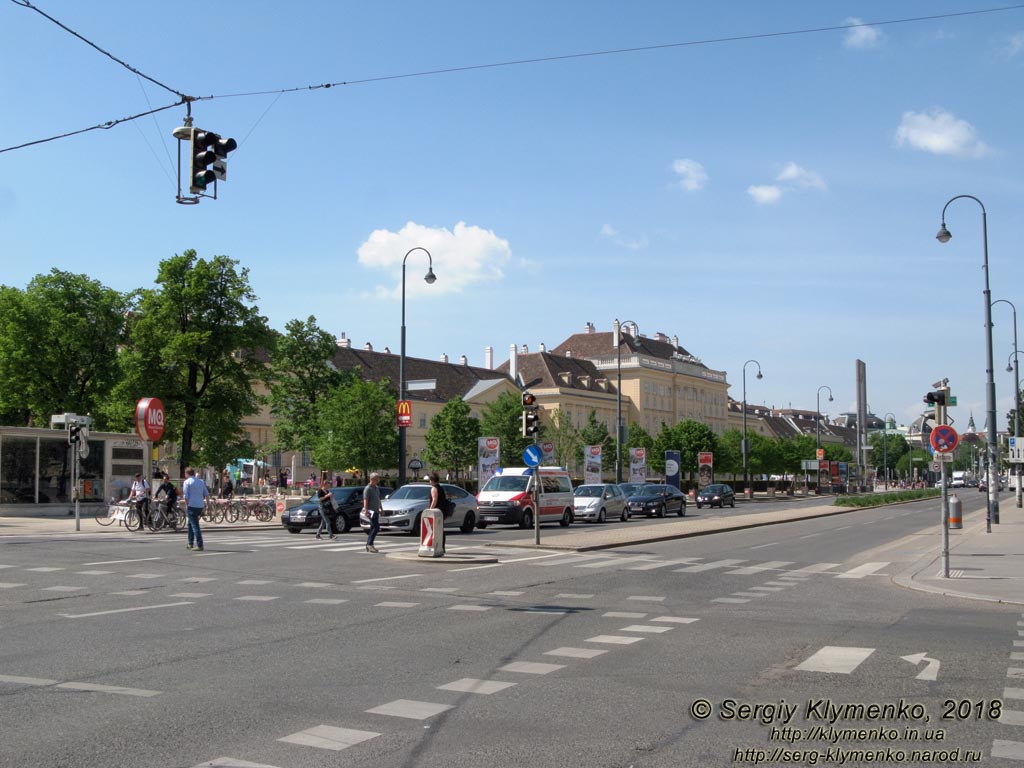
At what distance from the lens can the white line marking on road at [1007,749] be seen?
5.97m

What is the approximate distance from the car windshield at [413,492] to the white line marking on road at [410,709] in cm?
2205

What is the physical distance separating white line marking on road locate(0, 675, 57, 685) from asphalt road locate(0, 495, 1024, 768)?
0.6 inches

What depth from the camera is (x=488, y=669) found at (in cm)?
873

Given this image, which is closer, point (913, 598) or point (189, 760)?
point (189, 760)

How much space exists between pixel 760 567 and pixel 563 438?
258 ft

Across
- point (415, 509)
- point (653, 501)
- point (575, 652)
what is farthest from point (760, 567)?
point (653, 501)

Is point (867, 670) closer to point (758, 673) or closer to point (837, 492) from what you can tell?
point (758, 673)

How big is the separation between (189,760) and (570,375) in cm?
11398

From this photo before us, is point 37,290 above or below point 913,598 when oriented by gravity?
above

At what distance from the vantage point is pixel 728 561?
21.2 meters

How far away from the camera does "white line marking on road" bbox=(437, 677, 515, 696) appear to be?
7.82 meters

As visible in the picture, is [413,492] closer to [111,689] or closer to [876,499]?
[111,689]

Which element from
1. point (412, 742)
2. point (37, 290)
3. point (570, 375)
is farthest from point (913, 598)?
point (570, 375)

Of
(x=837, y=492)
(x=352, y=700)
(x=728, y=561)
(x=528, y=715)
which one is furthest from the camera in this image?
(x=837, y=492)
